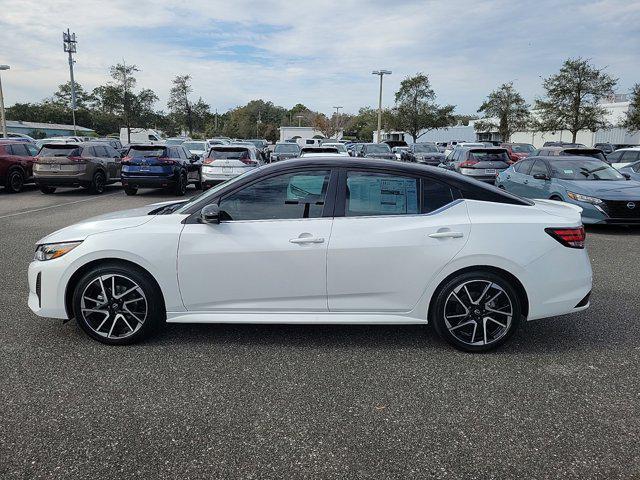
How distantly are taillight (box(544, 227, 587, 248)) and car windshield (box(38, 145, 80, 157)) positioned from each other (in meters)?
15.5

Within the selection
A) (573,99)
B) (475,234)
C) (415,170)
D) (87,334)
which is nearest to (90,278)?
(87,334)

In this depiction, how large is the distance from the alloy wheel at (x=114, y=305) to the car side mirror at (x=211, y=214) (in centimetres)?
79

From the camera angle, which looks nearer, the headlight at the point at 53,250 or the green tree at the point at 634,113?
the headlight at the point at 53,250

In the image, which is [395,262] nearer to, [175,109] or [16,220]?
[16,220]

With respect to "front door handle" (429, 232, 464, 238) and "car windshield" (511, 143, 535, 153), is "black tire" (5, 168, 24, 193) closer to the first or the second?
"front door handle" (429, 232, 464, 238)

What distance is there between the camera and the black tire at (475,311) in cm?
391

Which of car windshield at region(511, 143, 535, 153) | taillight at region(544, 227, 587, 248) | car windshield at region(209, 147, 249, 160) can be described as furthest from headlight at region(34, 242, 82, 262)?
car windshield at region(511, 143, 535, 153)

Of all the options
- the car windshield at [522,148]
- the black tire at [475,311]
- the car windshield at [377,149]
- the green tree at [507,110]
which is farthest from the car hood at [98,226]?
the green tree at [507,110]

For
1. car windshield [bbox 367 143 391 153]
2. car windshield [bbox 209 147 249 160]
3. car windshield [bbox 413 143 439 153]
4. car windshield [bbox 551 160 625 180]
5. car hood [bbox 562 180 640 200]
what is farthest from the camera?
car windshield [bbox 413 143 439 153]

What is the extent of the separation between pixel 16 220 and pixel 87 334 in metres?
8.24

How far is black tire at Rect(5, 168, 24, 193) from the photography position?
16.2 meters

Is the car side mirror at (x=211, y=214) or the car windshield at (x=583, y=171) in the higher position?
the car windshield at (x=583, y=171)

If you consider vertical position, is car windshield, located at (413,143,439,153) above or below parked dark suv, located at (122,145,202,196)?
above

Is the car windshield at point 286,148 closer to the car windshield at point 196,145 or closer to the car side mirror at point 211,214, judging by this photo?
the car windshield at point 196,145
